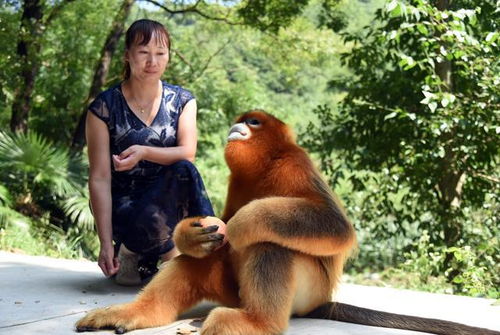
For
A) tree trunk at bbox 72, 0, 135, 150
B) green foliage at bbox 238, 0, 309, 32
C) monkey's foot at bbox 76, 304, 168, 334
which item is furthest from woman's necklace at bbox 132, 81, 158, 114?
green foliage at bbox 238, 0, 309, 32

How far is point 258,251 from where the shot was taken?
9.10ft

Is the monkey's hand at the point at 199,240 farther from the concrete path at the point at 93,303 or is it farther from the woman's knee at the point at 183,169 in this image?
the woman's knee at the point at 183,169

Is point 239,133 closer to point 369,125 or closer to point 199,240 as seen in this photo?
point 199,240

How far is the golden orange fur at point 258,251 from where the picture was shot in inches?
107

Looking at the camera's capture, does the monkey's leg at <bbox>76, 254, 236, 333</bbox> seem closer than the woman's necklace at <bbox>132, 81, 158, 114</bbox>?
Yes

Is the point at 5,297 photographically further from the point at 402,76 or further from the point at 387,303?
the point at 402,76

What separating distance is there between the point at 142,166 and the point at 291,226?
5.04 ft

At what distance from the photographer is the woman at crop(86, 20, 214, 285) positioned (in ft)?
12.4

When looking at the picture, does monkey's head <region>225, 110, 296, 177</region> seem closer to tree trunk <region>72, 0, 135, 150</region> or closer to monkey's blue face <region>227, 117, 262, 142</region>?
monkey's blue face <region>227, 117, 262, 142</region>

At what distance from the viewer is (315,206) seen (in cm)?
278

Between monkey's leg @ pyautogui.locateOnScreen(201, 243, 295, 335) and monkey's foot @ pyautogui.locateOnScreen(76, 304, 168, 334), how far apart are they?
0.35 m

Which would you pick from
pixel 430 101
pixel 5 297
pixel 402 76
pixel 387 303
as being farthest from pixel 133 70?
pixel 402 76

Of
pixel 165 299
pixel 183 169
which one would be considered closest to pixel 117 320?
pixel 165 299

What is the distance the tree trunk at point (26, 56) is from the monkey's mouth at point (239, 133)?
7020 millimetres
